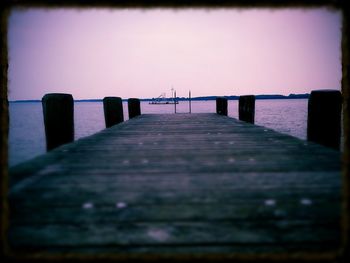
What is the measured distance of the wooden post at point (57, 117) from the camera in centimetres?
486

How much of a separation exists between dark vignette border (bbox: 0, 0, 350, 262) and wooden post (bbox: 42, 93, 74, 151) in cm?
410

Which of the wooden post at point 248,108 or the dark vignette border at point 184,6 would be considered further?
the wooden post at point 248,108

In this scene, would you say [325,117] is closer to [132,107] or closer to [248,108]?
[248,108]

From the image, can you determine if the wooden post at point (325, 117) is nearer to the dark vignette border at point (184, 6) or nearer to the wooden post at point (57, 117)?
the dark vignette border at point (184, 6)

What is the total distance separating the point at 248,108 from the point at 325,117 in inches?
243

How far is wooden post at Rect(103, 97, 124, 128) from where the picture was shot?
9.80 m

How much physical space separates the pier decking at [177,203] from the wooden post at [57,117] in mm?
1576

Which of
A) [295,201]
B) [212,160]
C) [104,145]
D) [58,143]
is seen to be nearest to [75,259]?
[295,201]

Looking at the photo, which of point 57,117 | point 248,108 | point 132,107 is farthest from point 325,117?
point 132,107

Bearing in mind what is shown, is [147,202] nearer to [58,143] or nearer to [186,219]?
[186,219]

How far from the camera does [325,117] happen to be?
4395 mm

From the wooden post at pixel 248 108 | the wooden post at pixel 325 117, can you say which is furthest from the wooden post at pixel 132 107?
the wooden post at pixel 325 117

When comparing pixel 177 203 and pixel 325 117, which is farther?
pixel 325 117

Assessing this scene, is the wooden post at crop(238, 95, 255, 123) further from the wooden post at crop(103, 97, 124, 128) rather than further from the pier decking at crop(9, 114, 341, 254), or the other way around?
the pier decking at crop(9, 114, 341, 254)
